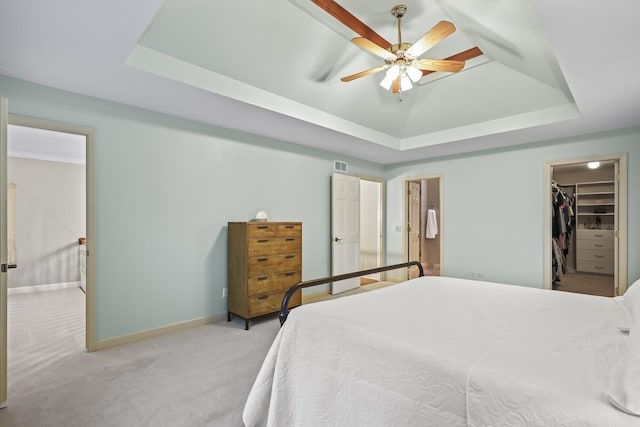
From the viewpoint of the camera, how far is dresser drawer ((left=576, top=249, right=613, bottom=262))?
6.55m

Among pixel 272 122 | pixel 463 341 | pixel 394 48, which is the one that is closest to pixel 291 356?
pixel 463 341

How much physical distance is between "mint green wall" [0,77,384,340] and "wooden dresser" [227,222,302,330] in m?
0.22

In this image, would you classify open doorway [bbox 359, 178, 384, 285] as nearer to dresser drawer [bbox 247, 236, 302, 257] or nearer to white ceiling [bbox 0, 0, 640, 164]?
white ceiling [bbox 0, 0, 640, 164]

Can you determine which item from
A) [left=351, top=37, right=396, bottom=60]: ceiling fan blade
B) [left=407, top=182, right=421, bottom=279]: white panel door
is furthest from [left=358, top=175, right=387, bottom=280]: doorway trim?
[left=351, top=37, right=396, bottom=60]: ceiling fan blade

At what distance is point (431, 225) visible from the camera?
26.6 feet

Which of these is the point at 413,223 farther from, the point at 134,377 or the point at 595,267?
the point at 134,377

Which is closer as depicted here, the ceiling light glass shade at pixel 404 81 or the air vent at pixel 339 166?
the ceiling light glass shade at pixel 404 81

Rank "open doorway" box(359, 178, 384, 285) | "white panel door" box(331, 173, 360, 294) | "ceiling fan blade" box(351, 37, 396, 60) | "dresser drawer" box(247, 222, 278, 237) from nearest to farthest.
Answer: "ceiling fan blade" box(351, 37, 396, 60)
"dresser drawer" box(247, 222, 278, 237)
"white panel door" box(331, 173, 360, 294)
"open doorway" box(359, 178, 384, 285)

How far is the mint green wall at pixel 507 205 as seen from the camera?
13.0 ft

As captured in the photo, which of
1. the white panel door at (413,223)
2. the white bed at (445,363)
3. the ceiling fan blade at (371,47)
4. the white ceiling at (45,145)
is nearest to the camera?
the white bed at (445,363)

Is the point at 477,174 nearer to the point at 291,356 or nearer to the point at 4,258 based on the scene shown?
the point at 291,356

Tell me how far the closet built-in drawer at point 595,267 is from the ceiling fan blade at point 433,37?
22.7 feet

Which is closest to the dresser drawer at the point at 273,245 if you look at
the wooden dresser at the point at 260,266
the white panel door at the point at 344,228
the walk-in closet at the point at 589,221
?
the wooden dresser at the point at 260,266

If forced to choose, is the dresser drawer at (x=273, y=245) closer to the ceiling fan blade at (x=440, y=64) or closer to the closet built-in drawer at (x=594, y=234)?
the ceiling fan blade at (x=440, y=64)
